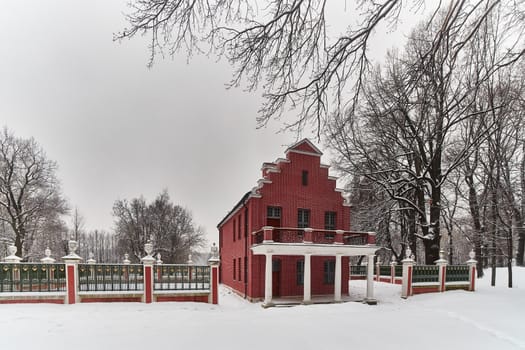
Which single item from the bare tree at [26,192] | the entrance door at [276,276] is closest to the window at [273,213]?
the entrance door at [276,276]

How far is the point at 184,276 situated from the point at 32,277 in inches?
233

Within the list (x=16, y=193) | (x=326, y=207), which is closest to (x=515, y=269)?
(x=326, y=207)

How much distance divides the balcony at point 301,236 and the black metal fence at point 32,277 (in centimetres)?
884

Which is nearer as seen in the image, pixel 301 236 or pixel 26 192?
pixel 301 236

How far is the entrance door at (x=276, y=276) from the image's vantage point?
15988mm

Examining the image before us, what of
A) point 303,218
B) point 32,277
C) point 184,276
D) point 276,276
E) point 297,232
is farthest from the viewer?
point 303,218

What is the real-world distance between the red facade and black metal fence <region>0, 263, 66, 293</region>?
891 centimetres

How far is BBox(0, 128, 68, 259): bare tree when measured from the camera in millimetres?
24672

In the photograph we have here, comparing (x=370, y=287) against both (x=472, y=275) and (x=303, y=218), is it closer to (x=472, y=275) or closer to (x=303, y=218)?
(x=303, y=218)

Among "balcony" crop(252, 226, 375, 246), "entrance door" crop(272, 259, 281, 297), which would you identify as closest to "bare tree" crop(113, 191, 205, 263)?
"entrance door" crop(272, 259, 281, 297)

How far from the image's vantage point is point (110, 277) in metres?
12.2

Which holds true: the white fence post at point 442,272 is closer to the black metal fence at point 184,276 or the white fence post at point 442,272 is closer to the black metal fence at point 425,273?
the black metal fence at point 425,273

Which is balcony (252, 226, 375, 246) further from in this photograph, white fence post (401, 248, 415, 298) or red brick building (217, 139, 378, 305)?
white fence post (401, 248, 415, 298)

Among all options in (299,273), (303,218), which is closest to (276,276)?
(299,273)
